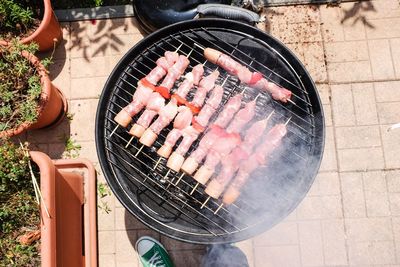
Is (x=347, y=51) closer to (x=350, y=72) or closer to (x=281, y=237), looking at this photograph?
(x=350, y=72)

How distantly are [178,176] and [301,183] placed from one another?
40.1 inches

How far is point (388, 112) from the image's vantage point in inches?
198

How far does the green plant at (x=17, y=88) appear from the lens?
4363 mm

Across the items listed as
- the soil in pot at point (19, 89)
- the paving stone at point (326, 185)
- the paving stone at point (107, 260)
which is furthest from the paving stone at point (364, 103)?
the soil in pot at point (19, 89)

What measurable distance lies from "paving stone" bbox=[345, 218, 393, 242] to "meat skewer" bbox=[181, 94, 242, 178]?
197cm

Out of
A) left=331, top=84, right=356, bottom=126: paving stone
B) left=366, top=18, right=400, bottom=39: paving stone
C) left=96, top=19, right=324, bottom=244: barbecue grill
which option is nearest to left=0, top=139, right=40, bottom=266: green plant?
left=96, top=19, right=324, bottom=244: barbecue grill

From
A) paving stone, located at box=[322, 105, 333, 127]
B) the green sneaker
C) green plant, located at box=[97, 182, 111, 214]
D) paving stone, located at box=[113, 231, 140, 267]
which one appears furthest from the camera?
paving stone, located at box=[322, 105, 333, 127]

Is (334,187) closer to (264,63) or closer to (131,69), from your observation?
(264,63)

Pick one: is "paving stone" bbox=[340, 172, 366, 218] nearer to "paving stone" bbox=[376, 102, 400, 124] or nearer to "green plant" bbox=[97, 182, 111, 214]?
"paving stone" bbox=[376, 102, 400, 124]

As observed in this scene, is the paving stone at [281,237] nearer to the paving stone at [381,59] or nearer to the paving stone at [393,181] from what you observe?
the paving stone at [393,181]

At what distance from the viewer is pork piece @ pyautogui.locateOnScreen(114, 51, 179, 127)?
3.78 meters

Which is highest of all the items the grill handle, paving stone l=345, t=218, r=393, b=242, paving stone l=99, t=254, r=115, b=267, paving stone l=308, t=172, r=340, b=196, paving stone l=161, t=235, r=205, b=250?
the grill handle

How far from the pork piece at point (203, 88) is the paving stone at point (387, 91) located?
2173mm

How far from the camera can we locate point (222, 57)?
383 centimetres
